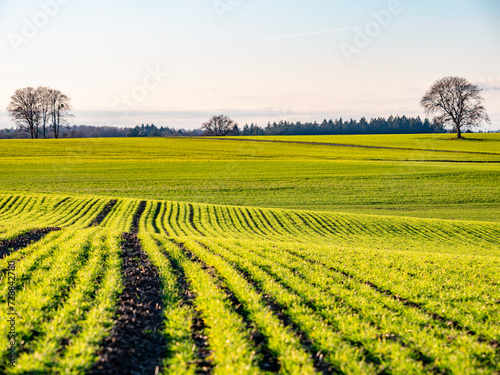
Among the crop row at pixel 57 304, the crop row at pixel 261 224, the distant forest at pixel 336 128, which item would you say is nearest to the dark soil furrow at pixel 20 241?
the crop row at pixel 57 304

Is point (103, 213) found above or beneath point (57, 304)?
beneath

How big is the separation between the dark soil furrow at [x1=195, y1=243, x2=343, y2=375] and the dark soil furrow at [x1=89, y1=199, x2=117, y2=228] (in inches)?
768

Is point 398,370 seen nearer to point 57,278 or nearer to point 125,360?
point 125,360

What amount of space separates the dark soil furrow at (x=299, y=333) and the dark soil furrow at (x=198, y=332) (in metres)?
1.53

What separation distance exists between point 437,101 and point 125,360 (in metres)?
97.4

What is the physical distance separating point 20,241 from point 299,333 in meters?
11.0

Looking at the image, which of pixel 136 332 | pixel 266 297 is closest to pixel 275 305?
pixel 266 297

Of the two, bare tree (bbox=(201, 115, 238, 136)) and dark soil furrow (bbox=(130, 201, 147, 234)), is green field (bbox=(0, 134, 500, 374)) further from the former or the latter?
bare tree (bbox=(201, 115, 238, 136))

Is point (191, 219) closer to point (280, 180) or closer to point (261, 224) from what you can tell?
point (261, 224)

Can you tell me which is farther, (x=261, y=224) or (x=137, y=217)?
(x=137, y=217)

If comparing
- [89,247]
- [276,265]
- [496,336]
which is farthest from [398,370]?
[89,247]

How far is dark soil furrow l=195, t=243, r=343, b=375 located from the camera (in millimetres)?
5785

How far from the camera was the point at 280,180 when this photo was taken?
50156 mm

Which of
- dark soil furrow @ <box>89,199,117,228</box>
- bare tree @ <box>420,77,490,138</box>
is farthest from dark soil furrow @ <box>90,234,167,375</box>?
bare tree @ <box>420,77,490,138</box>
